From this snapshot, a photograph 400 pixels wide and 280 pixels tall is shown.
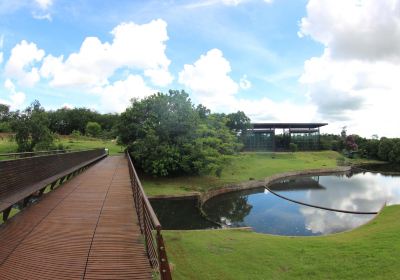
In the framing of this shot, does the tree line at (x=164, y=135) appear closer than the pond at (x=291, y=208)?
No

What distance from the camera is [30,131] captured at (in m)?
30.8

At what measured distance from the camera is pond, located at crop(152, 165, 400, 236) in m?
18.1

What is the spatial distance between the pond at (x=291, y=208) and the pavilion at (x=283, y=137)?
27379 mm

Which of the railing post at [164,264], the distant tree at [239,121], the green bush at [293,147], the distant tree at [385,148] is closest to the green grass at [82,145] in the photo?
the distant tree at [239,121]

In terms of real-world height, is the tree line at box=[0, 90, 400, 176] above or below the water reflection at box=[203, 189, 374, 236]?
above

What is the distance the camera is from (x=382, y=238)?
11031mm

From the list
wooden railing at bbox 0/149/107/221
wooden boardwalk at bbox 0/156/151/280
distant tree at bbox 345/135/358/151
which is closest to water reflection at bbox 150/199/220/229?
wooden railing at bbox 0/149/107/221

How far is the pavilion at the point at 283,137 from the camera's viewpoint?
63125 millimetres

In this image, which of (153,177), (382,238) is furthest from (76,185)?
(153,177)

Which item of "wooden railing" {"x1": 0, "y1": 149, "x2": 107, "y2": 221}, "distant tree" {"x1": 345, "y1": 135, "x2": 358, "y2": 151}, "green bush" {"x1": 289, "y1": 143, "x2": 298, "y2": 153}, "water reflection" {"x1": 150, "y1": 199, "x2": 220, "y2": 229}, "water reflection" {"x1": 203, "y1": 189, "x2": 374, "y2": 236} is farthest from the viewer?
"distant tree" {"x1": 345, "y1": 135, "x2": 358, "y2": 151}

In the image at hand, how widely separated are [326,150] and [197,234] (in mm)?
63616

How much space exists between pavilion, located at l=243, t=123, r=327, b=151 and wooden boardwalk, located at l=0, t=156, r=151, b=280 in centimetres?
5491

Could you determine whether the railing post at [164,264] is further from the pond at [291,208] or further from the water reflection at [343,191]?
the water reflection at [343,191]

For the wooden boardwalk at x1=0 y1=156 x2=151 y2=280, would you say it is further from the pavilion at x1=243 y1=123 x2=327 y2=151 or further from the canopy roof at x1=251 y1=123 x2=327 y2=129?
the canopy roof at x1=251 y1=123 x2=327 y2=129
